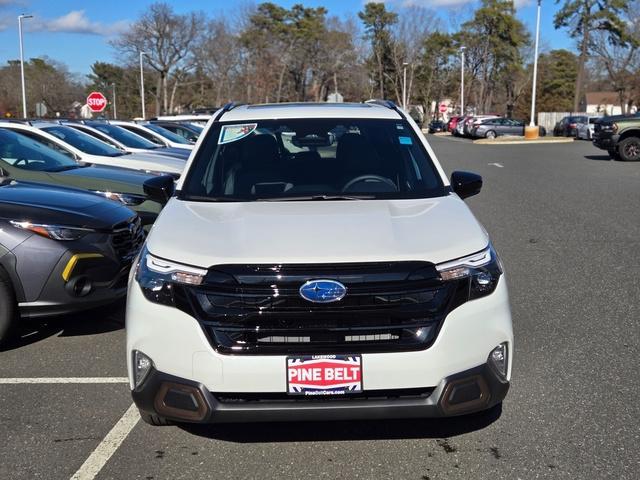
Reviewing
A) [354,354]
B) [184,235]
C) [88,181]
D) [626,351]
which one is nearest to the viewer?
[354,354]

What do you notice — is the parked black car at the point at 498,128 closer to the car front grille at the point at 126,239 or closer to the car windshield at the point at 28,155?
the car windshield at the point at 28,155

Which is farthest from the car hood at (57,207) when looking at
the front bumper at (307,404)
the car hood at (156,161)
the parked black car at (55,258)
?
the car hood at (156,161)

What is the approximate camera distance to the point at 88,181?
7930mm

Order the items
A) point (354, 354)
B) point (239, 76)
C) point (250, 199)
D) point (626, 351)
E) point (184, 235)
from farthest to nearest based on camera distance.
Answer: point (239, 76) < point (626, 351) < point (250, 199) < point (184, 235) < point (354, 354)

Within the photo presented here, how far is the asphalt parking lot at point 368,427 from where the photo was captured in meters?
3.28

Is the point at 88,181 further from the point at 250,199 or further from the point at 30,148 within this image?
the point at 250,199

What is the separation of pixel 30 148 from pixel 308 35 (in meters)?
65.6

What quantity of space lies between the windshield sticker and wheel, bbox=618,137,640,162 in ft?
64.4

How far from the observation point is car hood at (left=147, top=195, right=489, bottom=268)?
3.12m

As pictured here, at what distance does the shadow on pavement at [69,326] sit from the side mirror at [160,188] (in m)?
1.33

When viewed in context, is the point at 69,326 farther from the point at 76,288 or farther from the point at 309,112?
the point at 309,112

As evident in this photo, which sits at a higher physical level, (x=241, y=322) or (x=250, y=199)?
(x=250, y=199)

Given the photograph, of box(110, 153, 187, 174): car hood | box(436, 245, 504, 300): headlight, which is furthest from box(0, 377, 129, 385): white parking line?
box(110, 153, 187, 174): car hood

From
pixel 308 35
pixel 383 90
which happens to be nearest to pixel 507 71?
pixel 383 90
